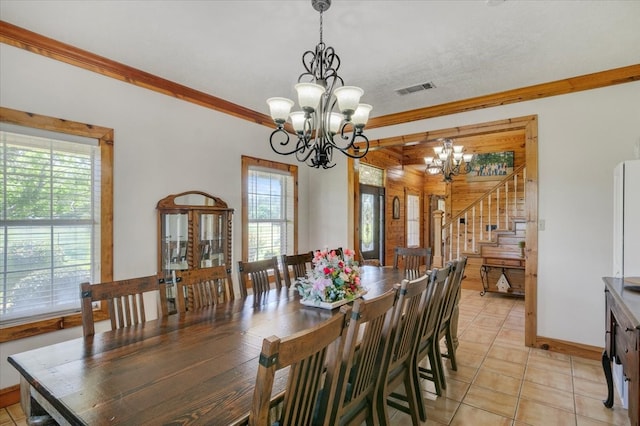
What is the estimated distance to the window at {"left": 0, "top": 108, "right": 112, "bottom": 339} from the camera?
2.48 m

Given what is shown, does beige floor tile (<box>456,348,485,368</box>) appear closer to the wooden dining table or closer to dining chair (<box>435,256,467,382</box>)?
dining chair (<box>435,256,467,382</box>)

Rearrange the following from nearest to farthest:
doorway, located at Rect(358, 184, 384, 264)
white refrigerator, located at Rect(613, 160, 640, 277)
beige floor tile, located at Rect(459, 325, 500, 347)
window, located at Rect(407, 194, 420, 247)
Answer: white refrigerator, located at Rect(613, 160, 640, 277) → beige floor tile, located at Rect(459, 325, 500, 347) → doorway, located at Rect(358, 184, 384, 264) → window, located at Rect(407, 194, 420, 247)

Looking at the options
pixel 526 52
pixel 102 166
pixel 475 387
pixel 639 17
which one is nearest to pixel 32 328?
pixel 102 166

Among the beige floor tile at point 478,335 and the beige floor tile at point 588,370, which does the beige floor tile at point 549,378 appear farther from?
the beige floor tile at point 478,335

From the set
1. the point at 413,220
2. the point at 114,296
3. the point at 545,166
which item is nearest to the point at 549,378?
the point at 545,166

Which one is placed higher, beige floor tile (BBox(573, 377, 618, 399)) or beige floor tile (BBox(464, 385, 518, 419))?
beige floor tile (BBox(464, 385, 518, 419))

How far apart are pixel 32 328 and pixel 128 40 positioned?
2361mm

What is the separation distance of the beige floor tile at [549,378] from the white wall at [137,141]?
10.8 ft

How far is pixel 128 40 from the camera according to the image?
104 inches

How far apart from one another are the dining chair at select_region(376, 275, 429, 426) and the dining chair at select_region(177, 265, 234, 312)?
4.14 ft

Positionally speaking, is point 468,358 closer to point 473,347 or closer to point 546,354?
point 473,347

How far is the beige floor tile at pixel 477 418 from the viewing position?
2242mm

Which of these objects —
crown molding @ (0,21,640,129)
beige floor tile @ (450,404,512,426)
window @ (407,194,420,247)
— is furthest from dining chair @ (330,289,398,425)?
window @ (407,194,420,247)

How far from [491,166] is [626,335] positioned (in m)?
6.25
